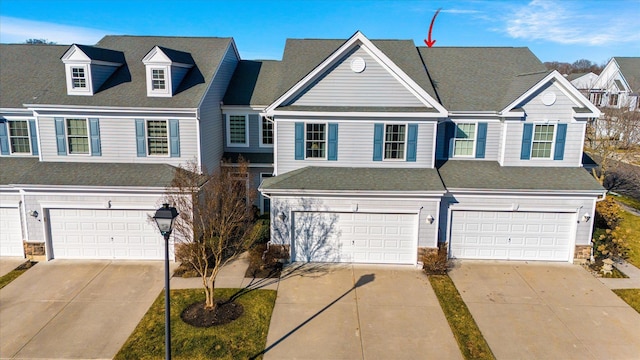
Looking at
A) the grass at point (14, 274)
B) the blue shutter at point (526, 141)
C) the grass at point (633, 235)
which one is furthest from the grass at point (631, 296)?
the grass at point (14, 274)

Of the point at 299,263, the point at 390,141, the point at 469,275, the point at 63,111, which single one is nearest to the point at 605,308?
the point at 469,275

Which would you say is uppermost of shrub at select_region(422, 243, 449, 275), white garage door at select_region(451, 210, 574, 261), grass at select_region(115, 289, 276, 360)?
white garage door at select_region(451, 210, 574, 261)

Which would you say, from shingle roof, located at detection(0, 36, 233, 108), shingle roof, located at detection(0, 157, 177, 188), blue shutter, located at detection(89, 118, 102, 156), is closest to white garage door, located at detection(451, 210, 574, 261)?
shingle roof, located at detection(0, 157, 177, 188)

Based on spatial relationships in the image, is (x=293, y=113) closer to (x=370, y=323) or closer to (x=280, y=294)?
(x=280, y=294)

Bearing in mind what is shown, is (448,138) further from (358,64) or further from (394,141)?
(358,64)

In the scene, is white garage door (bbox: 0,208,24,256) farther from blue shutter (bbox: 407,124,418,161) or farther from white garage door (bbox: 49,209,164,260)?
blue shutter (bbox: 407,124,418,161)

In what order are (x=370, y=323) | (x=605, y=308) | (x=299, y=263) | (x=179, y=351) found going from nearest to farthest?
(x=179, y=351) < (x=370, y=323) < (x=605, y=308) < (x=299, y=263)

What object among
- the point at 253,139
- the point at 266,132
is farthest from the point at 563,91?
the point at 253,139

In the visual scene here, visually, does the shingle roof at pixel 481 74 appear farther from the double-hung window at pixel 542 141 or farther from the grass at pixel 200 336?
the grass at pixel 200 336
